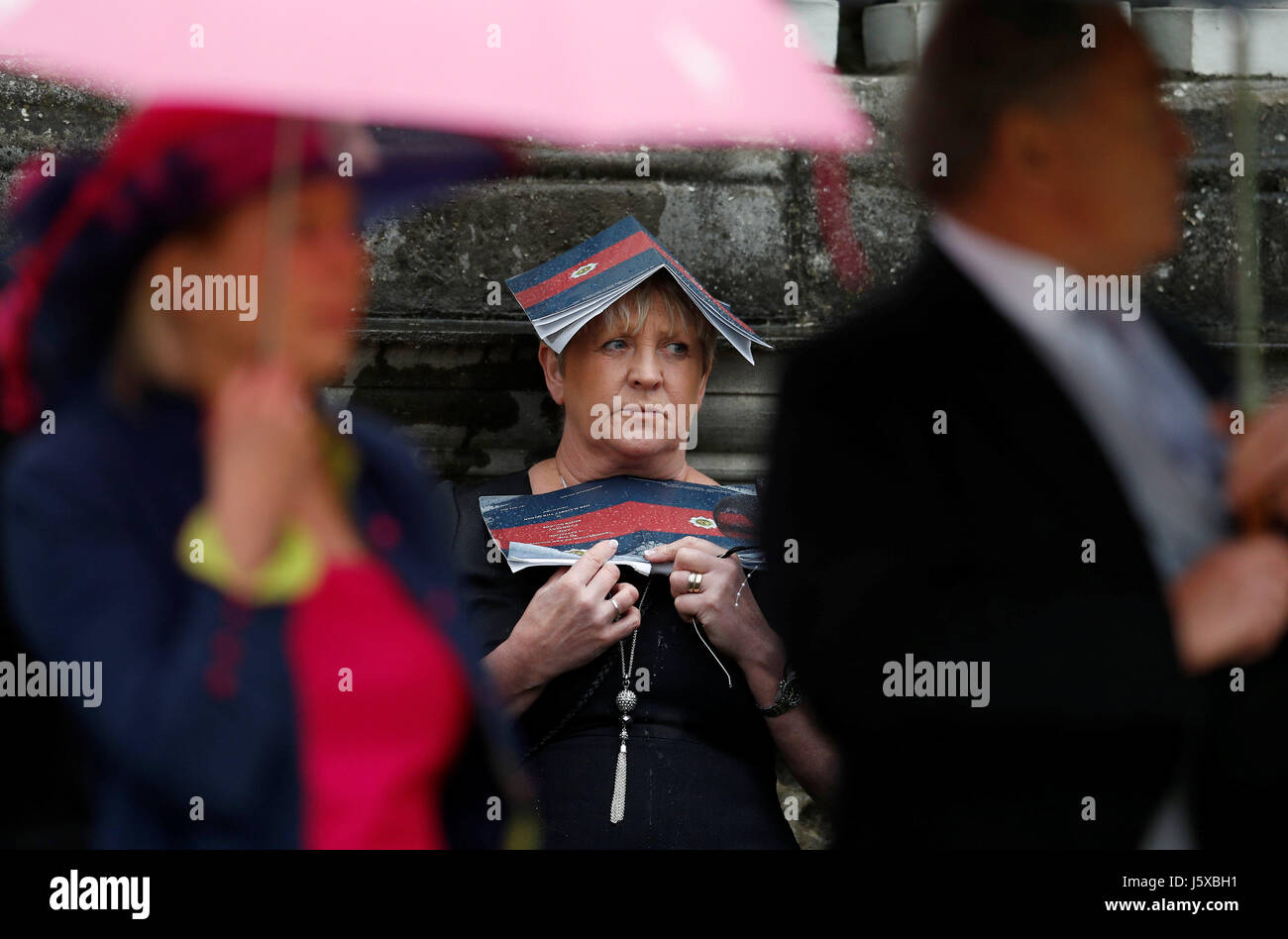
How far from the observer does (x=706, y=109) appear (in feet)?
5.70

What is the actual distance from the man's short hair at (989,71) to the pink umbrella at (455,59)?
27cm

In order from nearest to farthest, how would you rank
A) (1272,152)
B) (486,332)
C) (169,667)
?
(169,667), (1272,152), (486,332)

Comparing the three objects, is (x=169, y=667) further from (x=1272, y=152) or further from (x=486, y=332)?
(x=1272, y=152)

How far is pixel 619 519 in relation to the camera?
222 cm

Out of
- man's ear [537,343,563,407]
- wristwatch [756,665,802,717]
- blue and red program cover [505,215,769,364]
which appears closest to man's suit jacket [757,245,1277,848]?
wristwatch [756,665,802,717]

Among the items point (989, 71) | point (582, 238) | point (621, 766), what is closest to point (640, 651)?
point (621, 766)

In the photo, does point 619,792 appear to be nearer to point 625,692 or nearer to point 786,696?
point 625,692

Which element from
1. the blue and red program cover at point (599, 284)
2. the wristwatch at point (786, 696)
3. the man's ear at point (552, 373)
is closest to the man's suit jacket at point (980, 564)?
the wristwatch at point (786, 696)

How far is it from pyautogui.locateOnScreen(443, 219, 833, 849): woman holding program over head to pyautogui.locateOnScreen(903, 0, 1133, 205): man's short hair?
73 centimetres

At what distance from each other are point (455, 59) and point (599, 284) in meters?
0.68

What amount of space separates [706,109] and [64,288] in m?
0.84

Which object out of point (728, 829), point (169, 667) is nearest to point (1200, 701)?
point (728, 829)

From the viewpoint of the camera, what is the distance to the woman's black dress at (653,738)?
2.13 meters

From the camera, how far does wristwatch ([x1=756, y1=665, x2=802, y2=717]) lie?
2.17 m
